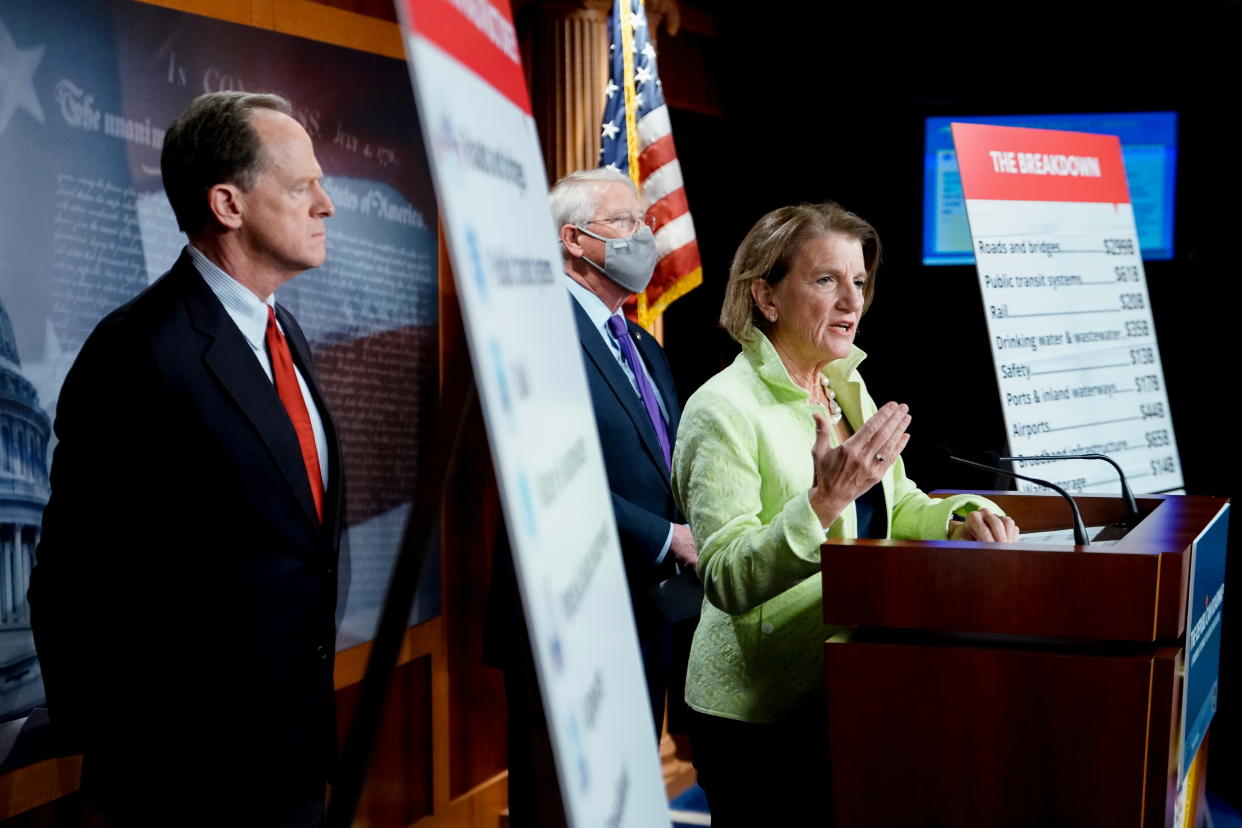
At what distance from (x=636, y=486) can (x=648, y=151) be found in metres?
1.28

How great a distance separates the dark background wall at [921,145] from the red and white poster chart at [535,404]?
4.22m

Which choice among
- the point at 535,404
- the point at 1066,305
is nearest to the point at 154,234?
the point at 535,404

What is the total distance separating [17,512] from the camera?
2.07 metres

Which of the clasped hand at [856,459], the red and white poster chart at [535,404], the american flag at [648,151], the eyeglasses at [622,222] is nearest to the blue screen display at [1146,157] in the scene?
the american flag at [648,151]

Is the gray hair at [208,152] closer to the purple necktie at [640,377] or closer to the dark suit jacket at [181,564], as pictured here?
the dark suit jacket at [181,564]

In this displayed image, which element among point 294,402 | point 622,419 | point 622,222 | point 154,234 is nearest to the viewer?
point 294,402

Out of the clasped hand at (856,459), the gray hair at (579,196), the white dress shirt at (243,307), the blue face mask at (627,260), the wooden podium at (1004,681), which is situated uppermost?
the gray hair at (579,196)

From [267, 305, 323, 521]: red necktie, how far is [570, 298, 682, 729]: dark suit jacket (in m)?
0.76

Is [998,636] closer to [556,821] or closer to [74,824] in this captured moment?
[556,821]

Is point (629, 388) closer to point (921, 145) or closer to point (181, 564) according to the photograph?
point (181, 564)

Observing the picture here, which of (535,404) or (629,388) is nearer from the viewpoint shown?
(535,404)

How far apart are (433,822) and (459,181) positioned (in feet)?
9.64

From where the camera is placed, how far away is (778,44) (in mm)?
5562

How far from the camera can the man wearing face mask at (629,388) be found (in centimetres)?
257
